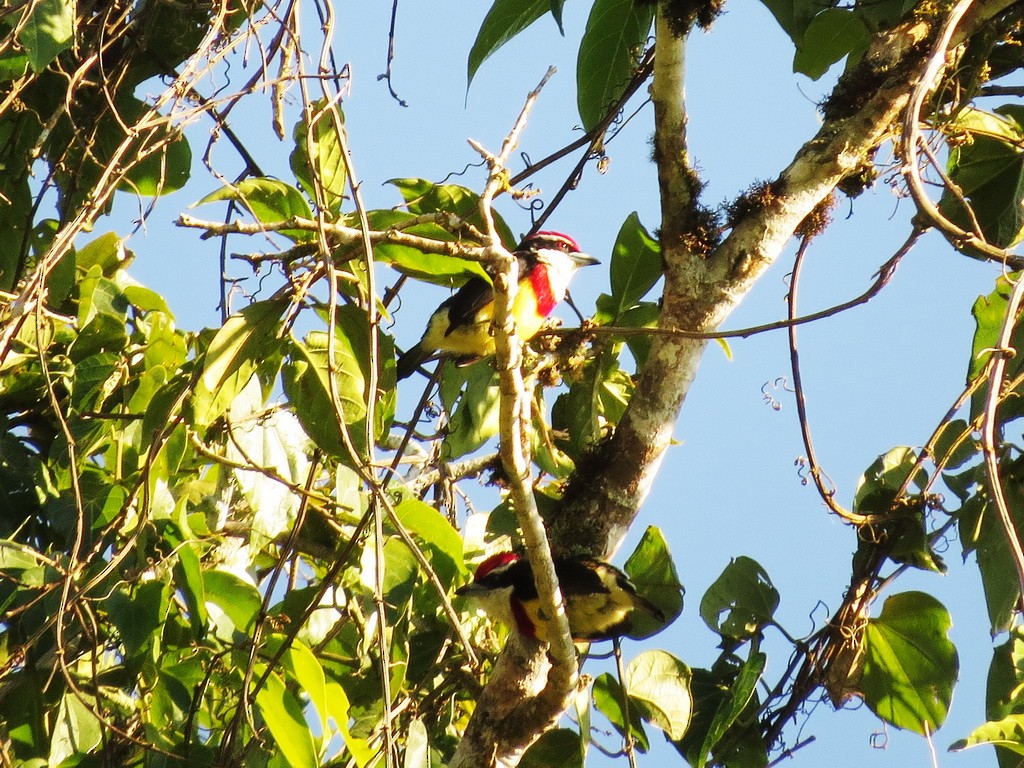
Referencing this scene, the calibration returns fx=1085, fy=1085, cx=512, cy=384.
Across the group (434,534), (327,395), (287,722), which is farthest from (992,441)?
(287,722)

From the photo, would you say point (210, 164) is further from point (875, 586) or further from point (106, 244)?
point (875, 586)

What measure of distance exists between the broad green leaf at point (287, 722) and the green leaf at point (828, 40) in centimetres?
204

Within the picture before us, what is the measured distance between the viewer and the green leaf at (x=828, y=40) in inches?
110

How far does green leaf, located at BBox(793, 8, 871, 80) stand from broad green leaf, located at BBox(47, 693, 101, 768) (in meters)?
2.41

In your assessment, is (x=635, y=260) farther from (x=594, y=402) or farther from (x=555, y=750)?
(x=555, y=750)

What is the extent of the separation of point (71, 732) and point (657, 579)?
4.95 ft

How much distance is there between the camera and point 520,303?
3.54 m

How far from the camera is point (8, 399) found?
302 centimetres

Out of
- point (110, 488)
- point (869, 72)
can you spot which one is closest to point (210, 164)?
point (110, 488)

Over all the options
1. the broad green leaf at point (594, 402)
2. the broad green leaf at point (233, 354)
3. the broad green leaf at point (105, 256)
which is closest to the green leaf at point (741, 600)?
the broad green leaf at point (594, 402)

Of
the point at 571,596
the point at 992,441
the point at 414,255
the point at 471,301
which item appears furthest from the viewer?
the point at 471,301

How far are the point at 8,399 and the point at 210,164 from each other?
113cm

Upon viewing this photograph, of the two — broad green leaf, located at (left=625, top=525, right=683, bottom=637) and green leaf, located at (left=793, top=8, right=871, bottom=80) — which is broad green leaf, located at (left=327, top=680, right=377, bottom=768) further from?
green leaf, located at (left=793, top=8, right=871, bottom=80)

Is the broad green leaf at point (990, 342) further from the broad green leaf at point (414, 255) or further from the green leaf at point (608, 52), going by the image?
the broad green leaf at point (414, 255)
